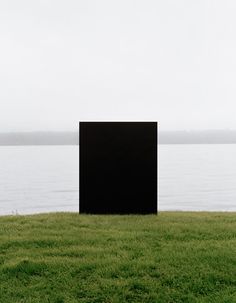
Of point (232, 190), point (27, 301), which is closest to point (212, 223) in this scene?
point (27, 301)

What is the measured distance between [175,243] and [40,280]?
2698 millimetres

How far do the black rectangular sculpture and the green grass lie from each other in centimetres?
113

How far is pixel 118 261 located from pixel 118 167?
15.1ft

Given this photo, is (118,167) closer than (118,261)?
No

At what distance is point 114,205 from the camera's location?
39.9 ft

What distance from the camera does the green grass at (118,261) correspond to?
6.88 metres

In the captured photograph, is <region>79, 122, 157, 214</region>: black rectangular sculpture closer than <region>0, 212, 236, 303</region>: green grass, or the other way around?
<region>0, 212, 236, 303</region>: green grass

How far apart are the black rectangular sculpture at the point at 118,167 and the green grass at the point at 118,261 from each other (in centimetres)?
113

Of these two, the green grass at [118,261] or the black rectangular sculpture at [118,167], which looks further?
the black rectangular sculpture at [118,167]

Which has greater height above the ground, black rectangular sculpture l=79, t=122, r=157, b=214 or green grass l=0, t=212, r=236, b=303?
black rectangular sculpture l=79, t=122, r=157, b=214

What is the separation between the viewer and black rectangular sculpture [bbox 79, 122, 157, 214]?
480 inches

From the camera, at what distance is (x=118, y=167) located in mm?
12297

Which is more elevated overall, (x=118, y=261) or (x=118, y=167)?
(x=118, y=167)

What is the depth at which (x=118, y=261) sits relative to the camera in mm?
7898
